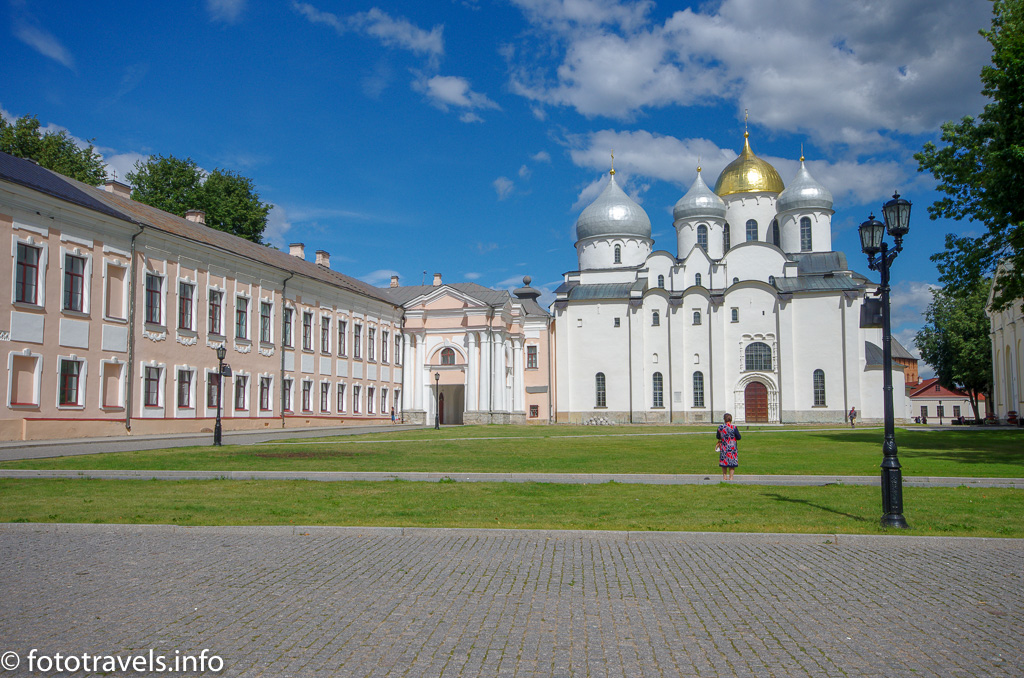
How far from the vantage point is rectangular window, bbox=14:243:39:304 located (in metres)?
27.9

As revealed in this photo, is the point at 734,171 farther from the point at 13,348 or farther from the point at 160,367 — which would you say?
the point at 13,348

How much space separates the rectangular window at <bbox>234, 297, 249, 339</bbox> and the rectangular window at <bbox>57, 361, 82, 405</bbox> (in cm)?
1002

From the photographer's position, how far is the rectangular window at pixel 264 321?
41562 mm

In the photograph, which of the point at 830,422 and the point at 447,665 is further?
the point at 830,422

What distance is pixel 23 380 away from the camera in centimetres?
2773

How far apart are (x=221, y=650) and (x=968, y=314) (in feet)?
251

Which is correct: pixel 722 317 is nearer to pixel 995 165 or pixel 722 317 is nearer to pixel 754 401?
pixel 754 401

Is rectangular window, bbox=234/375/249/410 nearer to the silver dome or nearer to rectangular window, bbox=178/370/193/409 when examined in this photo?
rectangular window, bbox=178/370/193/409

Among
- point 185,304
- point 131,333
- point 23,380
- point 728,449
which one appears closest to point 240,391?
point 185,304

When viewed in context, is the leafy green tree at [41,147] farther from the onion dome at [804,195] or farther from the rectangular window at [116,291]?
the onion dome at [804,195]

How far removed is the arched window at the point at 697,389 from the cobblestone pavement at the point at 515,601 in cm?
5096

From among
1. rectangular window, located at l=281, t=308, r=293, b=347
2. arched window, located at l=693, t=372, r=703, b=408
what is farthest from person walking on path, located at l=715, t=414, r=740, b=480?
arched window, located at l=693, t=372, r=703, b=408

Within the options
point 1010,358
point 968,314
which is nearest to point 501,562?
point 1010,358

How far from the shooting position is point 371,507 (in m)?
12.3
